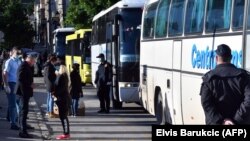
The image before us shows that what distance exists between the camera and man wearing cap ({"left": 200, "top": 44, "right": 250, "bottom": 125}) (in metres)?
6.96

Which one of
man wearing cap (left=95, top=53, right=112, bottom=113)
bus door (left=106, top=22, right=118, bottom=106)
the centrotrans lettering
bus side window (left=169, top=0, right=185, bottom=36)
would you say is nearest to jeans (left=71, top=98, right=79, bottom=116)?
man wearing cap (left=95, top=53, right=112, bottom=113)

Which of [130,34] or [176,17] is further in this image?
[130,34]

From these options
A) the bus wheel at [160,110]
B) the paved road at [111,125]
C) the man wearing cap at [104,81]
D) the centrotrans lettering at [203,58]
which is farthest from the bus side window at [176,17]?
the man wearing cap at [104,81]

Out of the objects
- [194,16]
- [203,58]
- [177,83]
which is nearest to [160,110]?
[177,83]

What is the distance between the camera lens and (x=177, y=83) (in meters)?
11.6

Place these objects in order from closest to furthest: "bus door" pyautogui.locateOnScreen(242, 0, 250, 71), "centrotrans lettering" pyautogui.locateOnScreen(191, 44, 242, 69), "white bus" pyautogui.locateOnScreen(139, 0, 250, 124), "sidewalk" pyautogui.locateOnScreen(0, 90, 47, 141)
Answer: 1. "bus door" pyautogui.locateOnScreen(242, 0, 250, 71)
2. "white bus" pyautogui.locateOnScreen(139, 0, 250, 124)
3. "centrotrans lettering" pyautogui.locateOnScreen(191, 44, 242, 69)
4. "sidewalk" pyautogui.locateOnScreen(0, 90, 47, 141)

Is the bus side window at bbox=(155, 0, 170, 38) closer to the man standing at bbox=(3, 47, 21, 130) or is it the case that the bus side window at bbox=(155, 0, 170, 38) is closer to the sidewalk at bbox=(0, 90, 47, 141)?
the sidewalk at bbox=(0, 90, 47, 141)

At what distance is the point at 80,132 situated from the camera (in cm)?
1534

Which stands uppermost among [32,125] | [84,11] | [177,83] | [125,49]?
[84,11]

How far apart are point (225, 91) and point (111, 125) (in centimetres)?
990

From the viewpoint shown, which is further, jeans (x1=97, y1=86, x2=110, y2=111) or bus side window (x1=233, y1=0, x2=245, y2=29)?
jeans (x1=97, y1=86, x2=110, y2=111)

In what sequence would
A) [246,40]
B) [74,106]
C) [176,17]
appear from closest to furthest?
[246,40] → [176,17] → [74,106]

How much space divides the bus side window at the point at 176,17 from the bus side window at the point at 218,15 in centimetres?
181

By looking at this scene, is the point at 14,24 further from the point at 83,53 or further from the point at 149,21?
the point at 149,21
